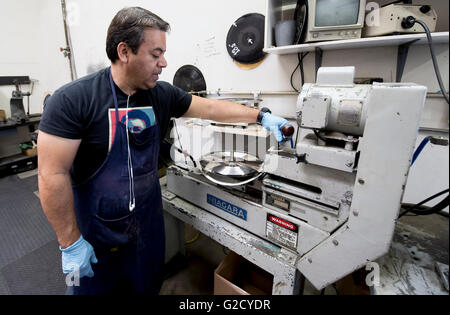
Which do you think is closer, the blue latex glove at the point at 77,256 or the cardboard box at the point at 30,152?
the blue latex glove at the point at 77,256

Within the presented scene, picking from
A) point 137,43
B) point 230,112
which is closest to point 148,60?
point 137,43

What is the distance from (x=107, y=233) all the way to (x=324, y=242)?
88 centimetres

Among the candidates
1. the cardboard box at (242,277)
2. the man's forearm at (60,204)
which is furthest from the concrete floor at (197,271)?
the man's forearm at (60,204)

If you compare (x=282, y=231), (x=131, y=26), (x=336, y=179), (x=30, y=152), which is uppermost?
(x=131, y=26)

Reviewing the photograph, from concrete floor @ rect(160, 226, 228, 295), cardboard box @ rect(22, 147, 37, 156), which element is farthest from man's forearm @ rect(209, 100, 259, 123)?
cardboard box @ rect(22, 147, 37, 156)

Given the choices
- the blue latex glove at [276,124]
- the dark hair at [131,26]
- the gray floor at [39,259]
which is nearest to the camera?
the dark hair at [131,26]

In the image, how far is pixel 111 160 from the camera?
883 mm

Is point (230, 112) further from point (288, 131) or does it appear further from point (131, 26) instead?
point (131, 26)

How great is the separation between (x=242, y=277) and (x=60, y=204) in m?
1.17

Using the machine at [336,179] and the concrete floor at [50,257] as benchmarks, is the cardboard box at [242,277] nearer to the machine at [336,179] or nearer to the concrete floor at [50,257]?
the concrete floor at [50,257]

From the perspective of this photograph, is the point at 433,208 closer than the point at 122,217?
Yes

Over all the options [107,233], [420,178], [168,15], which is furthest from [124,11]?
[420,178]

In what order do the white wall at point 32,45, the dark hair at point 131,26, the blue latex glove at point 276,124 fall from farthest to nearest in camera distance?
the white wall at point 32,45
the blue latex glove at point 276,124
the dark hair at point 131,26

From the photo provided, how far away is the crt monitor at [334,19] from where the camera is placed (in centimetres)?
116
